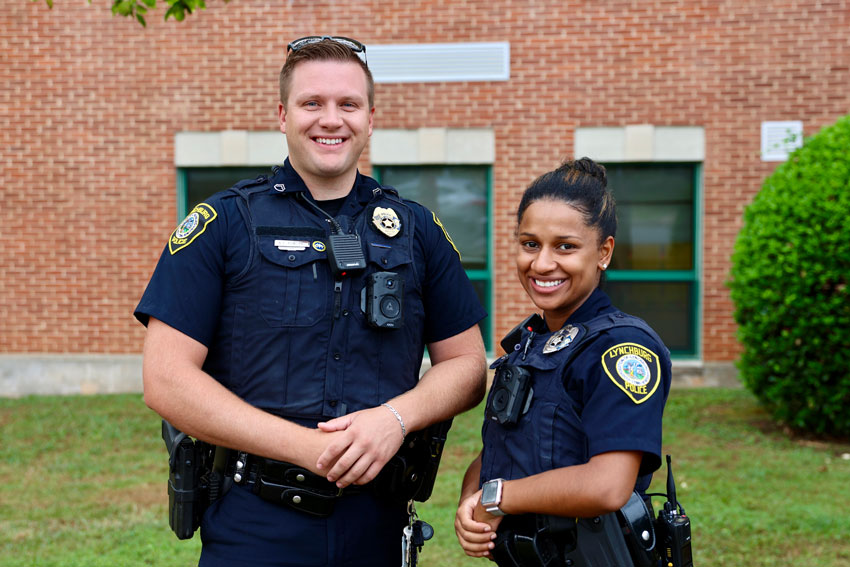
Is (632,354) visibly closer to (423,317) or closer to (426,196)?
(423,317)

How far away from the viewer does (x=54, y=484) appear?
6.03 m

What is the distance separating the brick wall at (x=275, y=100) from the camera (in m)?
8.84

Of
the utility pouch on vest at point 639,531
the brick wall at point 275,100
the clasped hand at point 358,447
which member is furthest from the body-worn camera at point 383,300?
the brick wall at point 275,100

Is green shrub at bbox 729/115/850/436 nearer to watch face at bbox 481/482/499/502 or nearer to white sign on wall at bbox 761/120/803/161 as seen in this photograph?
white sign on wall at bbox 761/120/803/161

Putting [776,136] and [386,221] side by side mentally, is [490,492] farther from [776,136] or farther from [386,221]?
[776,136]

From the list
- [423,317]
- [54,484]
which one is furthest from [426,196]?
[423,317]

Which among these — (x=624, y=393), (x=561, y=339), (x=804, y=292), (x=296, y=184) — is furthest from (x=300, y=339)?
(x=804, y=292)

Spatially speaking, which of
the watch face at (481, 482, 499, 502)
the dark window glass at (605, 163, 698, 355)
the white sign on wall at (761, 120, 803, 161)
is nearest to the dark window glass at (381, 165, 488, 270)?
the dark window glass at (605, 163, 698, 355)

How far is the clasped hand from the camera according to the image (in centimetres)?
212

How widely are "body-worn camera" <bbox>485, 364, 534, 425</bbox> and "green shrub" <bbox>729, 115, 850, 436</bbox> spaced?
203 inches

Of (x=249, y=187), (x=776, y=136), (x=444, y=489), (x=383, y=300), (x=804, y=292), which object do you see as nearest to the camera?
(x=383, y=300)

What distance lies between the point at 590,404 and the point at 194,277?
108 cm

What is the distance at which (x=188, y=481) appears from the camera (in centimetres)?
237

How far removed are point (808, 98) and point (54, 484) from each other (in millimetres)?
7980
